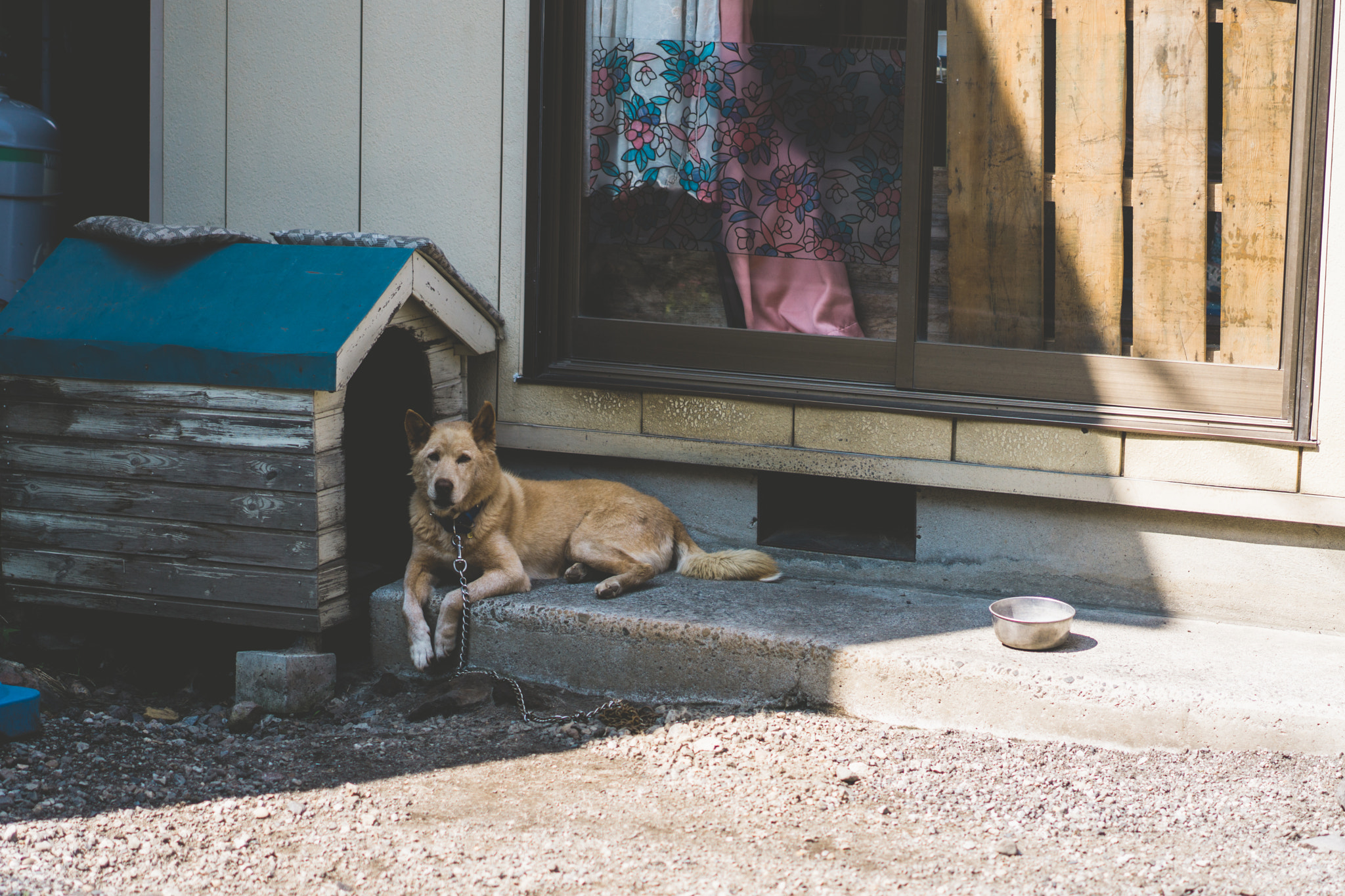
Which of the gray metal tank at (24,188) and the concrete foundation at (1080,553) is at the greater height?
the gray metal tank at (24,188)

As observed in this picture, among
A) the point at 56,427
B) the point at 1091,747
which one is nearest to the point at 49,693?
the point at 56,427

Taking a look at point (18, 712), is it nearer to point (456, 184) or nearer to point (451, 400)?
point (451, 400)

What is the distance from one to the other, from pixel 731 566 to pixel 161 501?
232 centimetres

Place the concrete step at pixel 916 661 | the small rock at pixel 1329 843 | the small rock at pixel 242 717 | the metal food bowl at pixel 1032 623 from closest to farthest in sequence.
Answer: the small rock at pixel 1329 843, the concrete step at pixel 916 661, the metal food bowl at pixel 1032 623, the small rock at pixel 242 717

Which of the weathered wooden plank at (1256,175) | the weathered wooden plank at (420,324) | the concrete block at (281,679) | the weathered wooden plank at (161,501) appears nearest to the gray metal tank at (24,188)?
the weathered wooden plank at (161,501)

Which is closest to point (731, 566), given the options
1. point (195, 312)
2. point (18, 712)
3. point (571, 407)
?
point (571, 407)

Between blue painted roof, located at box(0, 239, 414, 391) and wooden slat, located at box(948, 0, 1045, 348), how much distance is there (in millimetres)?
2334

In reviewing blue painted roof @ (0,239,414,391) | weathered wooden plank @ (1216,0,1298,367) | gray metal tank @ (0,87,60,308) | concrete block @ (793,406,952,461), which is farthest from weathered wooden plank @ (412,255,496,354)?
weathered wooden plank @ (1216,0,1298,367)

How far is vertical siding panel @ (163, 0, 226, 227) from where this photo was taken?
5.77 m

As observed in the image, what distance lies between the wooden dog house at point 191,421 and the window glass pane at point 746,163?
40.8 inches

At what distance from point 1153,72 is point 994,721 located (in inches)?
104

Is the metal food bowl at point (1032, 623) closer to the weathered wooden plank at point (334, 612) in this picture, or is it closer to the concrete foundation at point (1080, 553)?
the concrete foundation at point (1080, 553)

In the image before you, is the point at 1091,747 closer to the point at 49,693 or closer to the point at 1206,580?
the point at 1206,580

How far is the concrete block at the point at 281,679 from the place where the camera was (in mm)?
4582
